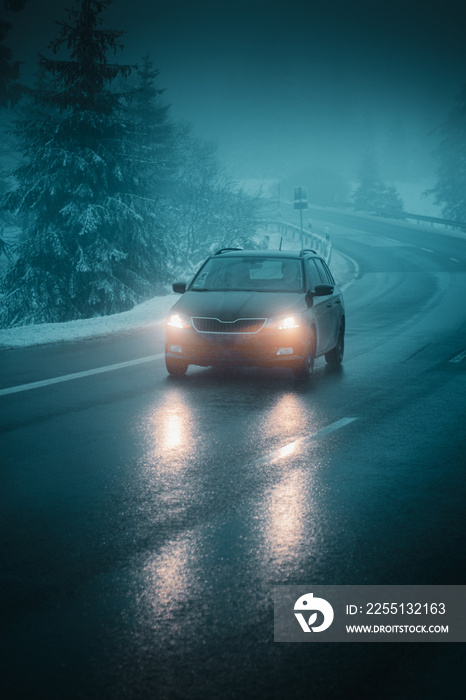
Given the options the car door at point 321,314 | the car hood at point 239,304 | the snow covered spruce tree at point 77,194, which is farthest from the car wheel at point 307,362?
the snow covered spruce tree at point 77,194

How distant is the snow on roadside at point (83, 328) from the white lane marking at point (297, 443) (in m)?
8.14

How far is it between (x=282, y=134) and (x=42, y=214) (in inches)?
5625

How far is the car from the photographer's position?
10258 mm

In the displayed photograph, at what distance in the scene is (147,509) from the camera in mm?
5355

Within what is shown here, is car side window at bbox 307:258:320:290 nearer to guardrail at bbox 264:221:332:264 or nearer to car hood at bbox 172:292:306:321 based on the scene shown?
car hood at bbox 172:292:306:321

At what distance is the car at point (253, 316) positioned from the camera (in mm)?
10258

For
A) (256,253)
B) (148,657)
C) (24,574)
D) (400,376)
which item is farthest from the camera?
(256,253)

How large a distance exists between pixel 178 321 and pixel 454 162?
82881 mm

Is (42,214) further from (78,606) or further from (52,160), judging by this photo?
(78,606)

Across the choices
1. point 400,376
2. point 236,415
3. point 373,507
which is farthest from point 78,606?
point 400,376

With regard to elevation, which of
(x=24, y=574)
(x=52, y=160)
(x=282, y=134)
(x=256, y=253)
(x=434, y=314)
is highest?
(x=282, y=134)

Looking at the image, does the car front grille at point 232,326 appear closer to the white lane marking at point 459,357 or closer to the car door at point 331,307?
the car door at point 331,307

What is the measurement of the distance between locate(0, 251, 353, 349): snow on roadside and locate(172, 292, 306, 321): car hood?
4914mm

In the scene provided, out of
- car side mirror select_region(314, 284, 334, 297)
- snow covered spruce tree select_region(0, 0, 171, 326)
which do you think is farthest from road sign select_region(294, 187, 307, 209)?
car side mirror select_region(314, 284, 334, 297)
